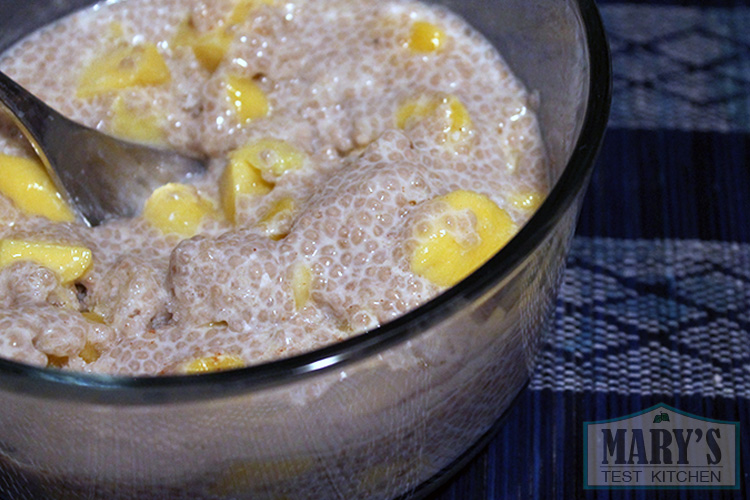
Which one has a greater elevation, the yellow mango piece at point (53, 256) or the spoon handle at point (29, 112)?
the spoon handle at point (29, 112)

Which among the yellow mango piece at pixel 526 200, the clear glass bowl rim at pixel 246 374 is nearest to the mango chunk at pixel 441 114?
the yellow mango piece at pixel 526 200

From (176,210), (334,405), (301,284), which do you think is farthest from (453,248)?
(176,210)

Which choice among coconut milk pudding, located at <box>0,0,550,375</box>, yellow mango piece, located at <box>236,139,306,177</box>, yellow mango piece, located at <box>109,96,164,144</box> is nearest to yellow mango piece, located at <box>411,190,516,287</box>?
coconut milk pudding, located at <box>0,0,550,375</box>

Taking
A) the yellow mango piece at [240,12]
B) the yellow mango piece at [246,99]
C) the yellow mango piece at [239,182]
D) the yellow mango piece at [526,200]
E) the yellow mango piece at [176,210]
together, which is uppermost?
the yellow mango piece at [240,12]

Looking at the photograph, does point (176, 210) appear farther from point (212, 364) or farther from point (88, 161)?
point (212, 364)

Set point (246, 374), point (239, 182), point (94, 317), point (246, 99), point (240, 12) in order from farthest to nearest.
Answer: point (240, 12), point (246, 99), point (239, 182), point (94, 317), point (246, 374)

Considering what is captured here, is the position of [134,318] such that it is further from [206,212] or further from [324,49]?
[324,49]

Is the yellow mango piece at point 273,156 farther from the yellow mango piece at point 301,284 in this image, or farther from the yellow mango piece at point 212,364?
the yellow mango piece at point 212,364

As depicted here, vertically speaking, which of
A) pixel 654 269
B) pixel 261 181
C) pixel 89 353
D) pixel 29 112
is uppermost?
pixel 29 112
